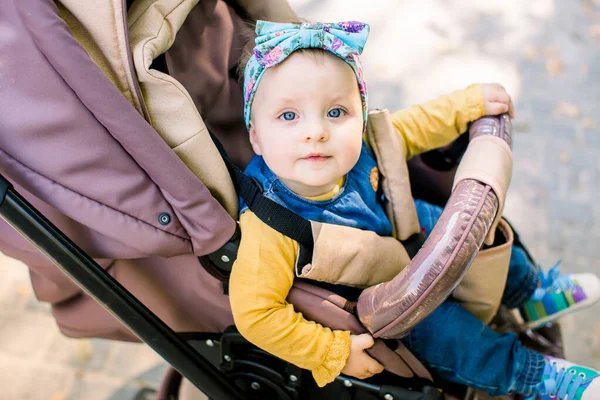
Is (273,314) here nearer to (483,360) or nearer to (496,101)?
(483,360)

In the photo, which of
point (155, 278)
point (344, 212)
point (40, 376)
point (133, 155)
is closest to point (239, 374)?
point (155, 278)

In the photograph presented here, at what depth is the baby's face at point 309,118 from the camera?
1250mm

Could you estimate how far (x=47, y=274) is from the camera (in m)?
1.40

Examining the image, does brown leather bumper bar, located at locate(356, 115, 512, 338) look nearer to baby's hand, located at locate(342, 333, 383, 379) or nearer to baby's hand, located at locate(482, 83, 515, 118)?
baby's hand, located at locate(342, 333, 383, 379)

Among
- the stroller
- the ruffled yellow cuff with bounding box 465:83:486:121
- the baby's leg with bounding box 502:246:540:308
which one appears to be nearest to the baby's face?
the stroller

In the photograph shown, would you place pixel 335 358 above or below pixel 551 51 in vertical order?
below

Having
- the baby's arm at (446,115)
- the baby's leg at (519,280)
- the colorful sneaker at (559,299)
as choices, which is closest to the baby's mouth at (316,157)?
the baby's arm at (446,115)

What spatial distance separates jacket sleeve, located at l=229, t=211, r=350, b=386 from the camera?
49.0 inches

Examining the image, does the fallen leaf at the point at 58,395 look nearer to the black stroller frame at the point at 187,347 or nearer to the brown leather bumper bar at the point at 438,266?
the black stroller frame at the point at 187,347

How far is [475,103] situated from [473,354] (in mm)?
596

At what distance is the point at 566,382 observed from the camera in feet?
4.60

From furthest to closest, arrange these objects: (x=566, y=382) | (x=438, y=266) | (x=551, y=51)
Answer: (x=551, y=51)
(x=566, y=382)
(x=438, y=266)

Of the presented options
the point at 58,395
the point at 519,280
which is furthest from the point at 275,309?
the point at 58,395

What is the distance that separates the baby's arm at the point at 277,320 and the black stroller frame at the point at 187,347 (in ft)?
0.34
